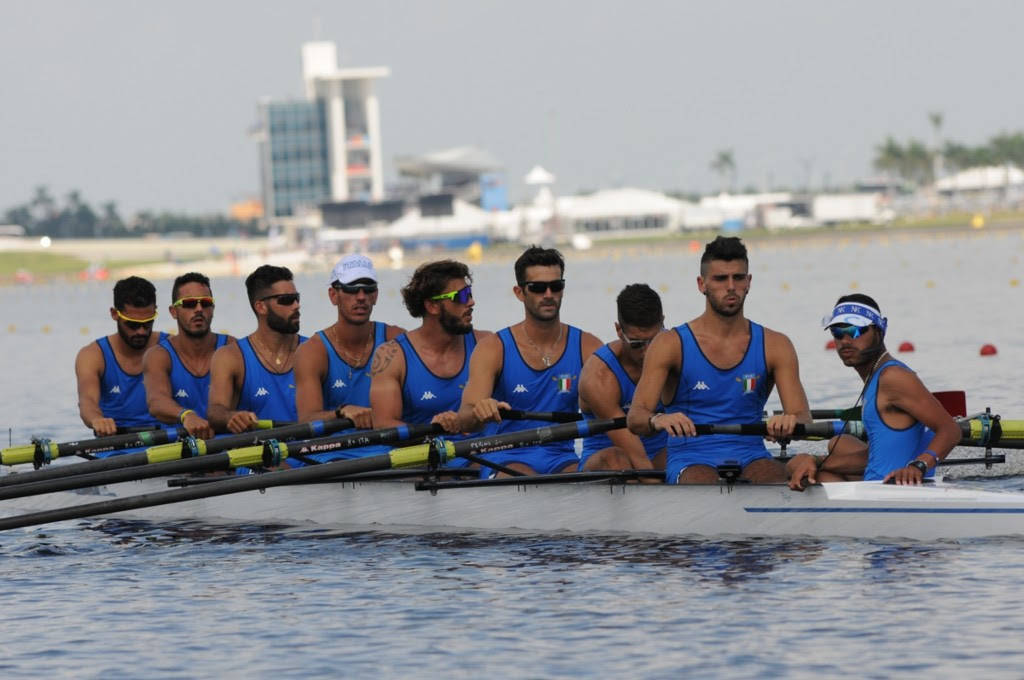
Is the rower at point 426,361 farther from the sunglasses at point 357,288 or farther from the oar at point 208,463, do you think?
the sunglasses at point 357,288

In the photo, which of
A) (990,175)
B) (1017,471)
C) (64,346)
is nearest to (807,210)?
(990,175)

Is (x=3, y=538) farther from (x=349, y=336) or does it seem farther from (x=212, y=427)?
(x=349, y=336)

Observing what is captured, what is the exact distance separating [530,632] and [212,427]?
4608 millimetres

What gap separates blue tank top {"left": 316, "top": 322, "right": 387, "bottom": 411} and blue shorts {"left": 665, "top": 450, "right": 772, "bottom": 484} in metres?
2.73

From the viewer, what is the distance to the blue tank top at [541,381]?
1155 cm

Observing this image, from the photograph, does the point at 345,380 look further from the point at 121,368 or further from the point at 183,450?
the point at 121,368

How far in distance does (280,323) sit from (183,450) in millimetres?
1366

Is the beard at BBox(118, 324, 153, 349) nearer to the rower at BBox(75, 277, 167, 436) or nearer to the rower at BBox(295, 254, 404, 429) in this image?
the rower at BBox(75, 277, 167, 436)

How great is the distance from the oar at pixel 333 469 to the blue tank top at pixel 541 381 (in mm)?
318

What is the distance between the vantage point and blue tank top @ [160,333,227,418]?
45.7 feet

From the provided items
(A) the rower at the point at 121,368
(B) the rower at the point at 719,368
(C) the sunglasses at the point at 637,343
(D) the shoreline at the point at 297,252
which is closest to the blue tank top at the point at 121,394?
(A) the rower at the point at 121,368

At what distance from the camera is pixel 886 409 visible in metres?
10.1

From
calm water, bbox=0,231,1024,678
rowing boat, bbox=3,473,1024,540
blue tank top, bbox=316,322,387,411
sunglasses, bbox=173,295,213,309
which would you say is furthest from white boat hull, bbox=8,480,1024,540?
sunglasses, bbox=173,295,213,309

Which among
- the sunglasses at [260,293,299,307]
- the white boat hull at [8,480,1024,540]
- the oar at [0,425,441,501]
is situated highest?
the sunglasses at [260,293,299,307]
